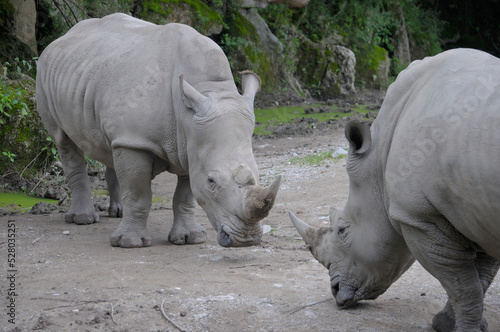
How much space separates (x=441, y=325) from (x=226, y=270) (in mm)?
1800

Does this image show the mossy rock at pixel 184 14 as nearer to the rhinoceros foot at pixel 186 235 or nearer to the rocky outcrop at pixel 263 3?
the rocky outcrop at pixel 263 3

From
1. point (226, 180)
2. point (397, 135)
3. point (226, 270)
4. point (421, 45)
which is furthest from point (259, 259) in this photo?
point (421, 45)

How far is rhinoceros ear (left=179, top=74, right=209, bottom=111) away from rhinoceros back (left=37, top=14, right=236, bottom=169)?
140mm

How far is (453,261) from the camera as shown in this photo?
3.19m

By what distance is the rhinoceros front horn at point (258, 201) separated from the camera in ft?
15.0

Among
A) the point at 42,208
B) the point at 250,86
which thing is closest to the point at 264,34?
the point at 42,208

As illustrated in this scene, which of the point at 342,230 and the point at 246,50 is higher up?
the point at 342,230

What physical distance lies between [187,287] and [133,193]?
4.86 ft

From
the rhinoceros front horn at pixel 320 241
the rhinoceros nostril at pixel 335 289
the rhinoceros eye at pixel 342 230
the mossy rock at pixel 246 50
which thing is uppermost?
the rhinoceros eye at pixel 342 230

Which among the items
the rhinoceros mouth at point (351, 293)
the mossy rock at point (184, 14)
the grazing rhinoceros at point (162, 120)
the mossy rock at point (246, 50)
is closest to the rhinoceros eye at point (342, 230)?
the rhinoceros mouth at point (351, 293)

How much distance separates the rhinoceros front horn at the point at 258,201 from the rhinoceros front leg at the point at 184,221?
4.19ft

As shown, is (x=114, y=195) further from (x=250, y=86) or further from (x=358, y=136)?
(x=358, y=136)

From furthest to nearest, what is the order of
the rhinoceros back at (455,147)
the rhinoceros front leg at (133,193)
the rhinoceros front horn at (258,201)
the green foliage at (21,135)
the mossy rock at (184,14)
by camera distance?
the mossy rock at (184,14) → the green foliage at (21,135) → the rhinoceros front leg at (133,193) → the rhinoceros front horn at (258,201) → the rhinoceros back at (455,147)

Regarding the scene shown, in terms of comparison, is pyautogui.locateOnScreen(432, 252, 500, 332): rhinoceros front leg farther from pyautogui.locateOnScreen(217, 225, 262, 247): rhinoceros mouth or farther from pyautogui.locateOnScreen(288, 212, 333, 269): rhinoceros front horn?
pyautogui.locateOnScreen(217, 225, 262, 247): rhinoceros mouth
